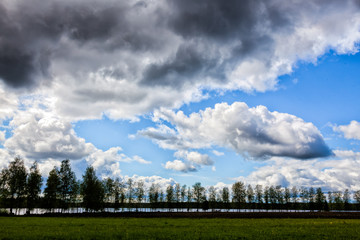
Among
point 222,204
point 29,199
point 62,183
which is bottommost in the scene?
point 222,204

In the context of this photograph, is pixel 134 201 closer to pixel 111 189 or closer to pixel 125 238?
pixel 111 189

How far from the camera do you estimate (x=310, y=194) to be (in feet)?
546

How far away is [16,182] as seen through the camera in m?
82.2

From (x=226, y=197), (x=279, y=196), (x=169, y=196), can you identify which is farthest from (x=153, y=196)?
(x=279, y=196)

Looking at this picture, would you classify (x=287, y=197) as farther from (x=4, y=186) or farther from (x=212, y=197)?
(x=4, y=186)

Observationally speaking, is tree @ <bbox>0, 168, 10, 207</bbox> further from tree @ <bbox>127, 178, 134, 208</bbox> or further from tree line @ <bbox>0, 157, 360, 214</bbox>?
tree @ <bbox>127, 178, 134, 208</bbox>

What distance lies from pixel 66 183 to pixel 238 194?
9740cm

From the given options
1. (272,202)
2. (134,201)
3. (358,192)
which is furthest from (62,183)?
(358,192)

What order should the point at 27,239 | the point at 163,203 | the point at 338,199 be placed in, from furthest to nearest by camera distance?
the point at 338,199, the point at 163,203, the point at 27,239

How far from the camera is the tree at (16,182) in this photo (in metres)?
81.2

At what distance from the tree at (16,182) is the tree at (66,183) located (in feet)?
41.3

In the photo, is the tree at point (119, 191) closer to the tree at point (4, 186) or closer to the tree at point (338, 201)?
the tree at point (4, 186)

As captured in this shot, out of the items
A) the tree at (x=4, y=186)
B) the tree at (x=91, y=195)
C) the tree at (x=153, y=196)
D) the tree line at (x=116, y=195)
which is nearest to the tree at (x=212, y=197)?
the tree line at (x=116, y=195)

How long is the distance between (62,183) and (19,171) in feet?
51.9
